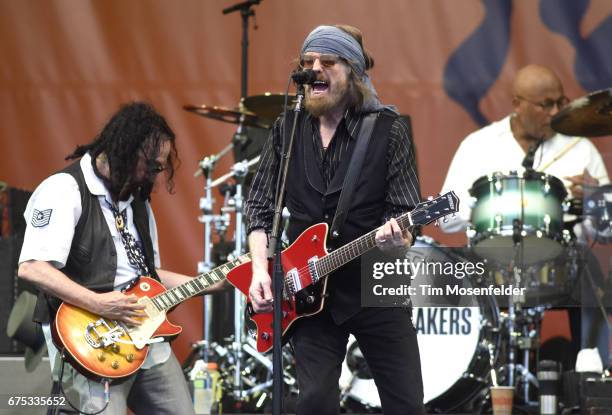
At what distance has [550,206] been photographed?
786 cm

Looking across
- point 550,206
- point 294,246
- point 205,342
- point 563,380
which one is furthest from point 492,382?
point 294,246

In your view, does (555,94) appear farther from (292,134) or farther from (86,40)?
(292,134)

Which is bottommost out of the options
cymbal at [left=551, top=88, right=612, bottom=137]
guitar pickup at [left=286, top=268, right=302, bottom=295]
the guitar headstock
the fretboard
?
guitar pickup at [left=286, top=268, right=302, bottom=295]

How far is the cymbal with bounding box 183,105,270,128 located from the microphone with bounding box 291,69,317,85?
3315mm

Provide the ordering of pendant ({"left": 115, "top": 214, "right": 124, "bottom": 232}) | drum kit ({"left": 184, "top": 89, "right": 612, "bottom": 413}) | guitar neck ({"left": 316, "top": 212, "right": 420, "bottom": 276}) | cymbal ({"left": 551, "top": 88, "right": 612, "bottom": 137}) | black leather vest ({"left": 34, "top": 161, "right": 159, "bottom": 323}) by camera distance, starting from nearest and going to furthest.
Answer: guitar neck ({"left": 316, "top": 212, "right": 420, "bottom": 276}), black leather vest ({"left": 34, "top": 161, "right": 159, "bottom": 323}), pendant ({"left": 115, "top": 214, "right": 124, "bottom": 232}), cymbal ({"left": 551, "top": 88, "right": 612, "bottom": 137}), drum kit ({"left": 184, "top": 89, "right": 612, "bottom": 413})

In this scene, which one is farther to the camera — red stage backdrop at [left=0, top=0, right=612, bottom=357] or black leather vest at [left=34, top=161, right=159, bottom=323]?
red stage backdrop at [left=0, top=0, right=612, bottom=357]

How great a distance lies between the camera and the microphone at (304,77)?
16.2 ft

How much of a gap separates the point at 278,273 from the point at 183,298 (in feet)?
3.80

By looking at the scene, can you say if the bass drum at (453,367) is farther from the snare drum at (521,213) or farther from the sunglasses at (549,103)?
the sunglasses at (549,103)

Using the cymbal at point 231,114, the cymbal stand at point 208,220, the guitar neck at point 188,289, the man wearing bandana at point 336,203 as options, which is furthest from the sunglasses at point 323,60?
the cymbal stand at point 208,220

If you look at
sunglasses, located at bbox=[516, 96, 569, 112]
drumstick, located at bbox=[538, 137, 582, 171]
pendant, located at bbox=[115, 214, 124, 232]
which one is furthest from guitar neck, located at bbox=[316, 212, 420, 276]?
sunglasses, located at bbox=[516, 96, 569, 112]

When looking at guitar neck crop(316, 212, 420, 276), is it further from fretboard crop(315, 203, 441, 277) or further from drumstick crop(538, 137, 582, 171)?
drumstick crop(538, 137, 582, 171)

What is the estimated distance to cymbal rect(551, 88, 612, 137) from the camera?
730 cm

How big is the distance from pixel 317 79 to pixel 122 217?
4.25ft
